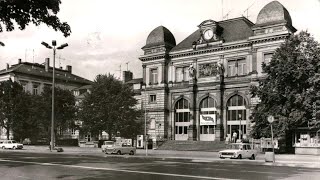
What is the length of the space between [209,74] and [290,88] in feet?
66.6

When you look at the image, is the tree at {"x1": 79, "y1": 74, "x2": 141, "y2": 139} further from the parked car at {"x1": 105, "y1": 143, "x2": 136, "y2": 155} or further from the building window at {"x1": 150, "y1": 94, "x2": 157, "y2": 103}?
the parked car at {"x1": 105, "y1": 143, "x2": 136, "y2": 155}

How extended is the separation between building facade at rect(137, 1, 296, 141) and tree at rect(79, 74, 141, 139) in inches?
123

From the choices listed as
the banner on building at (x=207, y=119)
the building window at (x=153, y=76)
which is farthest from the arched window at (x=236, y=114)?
the building window at (x=153, y=76)

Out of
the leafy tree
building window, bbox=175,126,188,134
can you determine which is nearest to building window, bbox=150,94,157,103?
building window, bbox=175,126,188,134

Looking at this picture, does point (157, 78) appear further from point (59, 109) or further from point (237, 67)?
point (59, 109)

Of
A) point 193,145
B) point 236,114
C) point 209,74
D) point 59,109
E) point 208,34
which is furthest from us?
point 208,34

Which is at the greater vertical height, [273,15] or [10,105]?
[273,15]

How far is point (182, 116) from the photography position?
60.8 m

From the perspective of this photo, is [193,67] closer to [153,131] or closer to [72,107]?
[153,131]

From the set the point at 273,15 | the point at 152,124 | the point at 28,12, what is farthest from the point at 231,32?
the point at 28,12

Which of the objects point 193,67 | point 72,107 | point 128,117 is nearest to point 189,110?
point 193,67

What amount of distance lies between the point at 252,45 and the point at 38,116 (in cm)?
3234

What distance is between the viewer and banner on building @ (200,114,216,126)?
2218 inches

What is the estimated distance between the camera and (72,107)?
5922 cm
